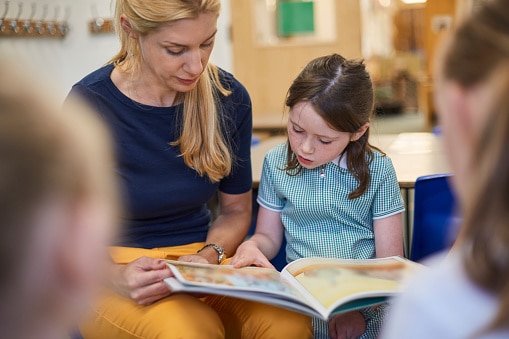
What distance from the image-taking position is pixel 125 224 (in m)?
1.79

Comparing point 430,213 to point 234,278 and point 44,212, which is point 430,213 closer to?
point 234,278

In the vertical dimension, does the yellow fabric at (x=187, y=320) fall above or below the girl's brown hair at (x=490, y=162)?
below

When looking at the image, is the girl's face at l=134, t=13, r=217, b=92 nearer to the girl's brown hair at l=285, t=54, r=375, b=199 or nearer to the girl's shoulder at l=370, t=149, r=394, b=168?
the girl's brown hair at l=285, t=54, r=375, b=199

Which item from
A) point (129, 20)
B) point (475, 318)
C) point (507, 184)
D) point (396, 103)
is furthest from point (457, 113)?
point (396, 103)

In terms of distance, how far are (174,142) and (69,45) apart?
6.03 ft

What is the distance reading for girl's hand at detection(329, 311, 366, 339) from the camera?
5.67ft

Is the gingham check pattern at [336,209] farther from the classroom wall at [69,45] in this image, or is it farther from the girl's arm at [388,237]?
the classroom wall at [69,45]

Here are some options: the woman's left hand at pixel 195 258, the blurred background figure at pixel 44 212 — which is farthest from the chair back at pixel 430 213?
the blurred background figure at pixel 44 212

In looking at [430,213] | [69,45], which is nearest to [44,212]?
[430,213]

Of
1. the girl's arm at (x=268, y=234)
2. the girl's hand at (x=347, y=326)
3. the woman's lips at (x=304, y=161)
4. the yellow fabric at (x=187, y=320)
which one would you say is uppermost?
the woman's lips at (x=304, y=161)

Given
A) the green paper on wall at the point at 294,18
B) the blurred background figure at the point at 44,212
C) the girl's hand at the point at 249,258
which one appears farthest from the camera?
the green paper on wall at the point at 294,18

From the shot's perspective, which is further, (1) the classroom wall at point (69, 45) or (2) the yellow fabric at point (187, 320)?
(1) the classroom wall at point (69, 45)

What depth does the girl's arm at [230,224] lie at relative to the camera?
6.09 ft

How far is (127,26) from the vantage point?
1.80m
